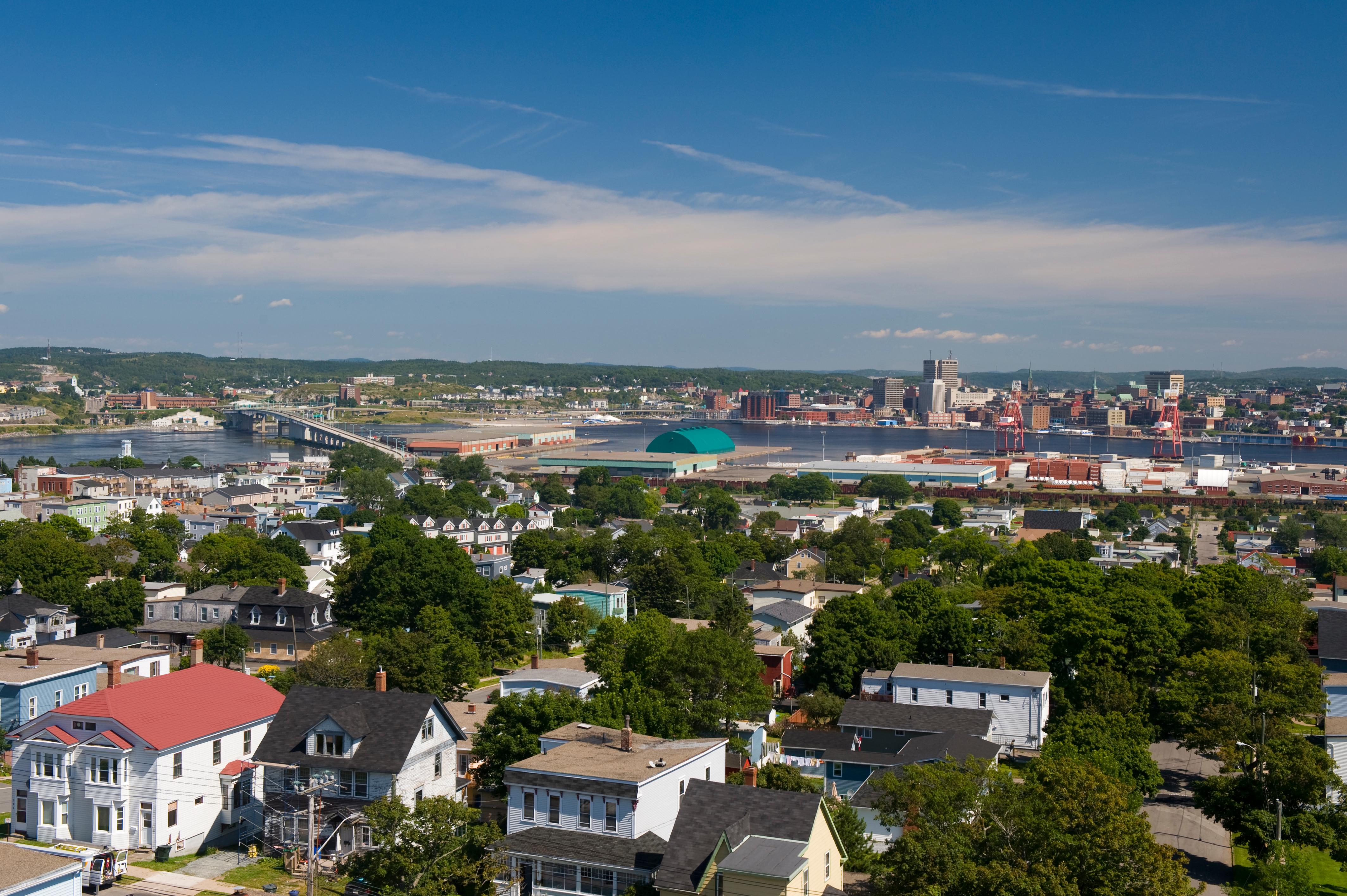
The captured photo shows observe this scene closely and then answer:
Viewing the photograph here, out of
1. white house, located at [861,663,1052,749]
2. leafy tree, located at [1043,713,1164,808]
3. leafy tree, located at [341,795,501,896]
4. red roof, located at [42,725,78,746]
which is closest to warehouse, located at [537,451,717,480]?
white house, located at [861,663,1052,749]

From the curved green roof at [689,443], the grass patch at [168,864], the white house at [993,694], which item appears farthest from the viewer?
the curved green roof at [689,443]

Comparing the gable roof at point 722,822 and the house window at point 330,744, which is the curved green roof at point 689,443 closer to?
the house window at point 330,744

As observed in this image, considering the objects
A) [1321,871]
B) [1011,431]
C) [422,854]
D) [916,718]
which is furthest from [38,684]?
[1011,431]

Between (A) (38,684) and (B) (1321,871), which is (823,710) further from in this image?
(A) (38,684)

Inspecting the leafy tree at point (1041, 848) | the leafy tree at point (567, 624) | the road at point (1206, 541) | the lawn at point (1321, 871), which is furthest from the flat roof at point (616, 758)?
the road at point (1206, 541)

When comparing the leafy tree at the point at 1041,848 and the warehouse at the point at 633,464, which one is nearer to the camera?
the leafy tree at the point at 1041,848

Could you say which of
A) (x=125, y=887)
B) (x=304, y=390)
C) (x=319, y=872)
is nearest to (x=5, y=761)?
(x=125, y=887)

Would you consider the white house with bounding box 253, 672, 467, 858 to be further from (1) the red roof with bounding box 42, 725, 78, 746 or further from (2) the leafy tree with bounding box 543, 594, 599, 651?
(2) the leafy tree with bounding box 543, 594, 599, 651
